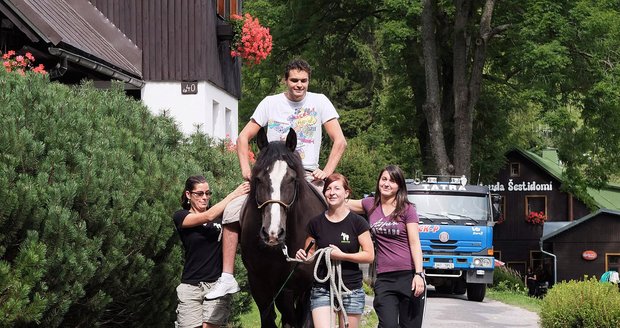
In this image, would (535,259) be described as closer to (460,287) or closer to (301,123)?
(460,287)

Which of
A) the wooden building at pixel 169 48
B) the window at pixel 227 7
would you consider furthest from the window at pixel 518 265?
the wooden building at pixel 169 48

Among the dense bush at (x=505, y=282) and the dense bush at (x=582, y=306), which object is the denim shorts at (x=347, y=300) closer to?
the dense bush at (x=582, y=306)

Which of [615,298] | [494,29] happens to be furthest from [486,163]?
[615,298]

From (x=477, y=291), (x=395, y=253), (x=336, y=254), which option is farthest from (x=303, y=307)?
(x=477, y=291)

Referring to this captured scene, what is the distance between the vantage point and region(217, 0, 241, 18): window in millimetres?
25069

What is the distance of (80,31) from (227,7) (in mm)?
6659

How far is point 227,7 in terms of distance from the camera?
1022 inches

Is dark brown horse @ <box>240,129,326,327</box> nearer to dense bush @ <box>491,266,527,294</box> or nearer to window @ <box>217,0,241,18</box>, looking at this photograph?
window @ <box>217,0,241,18</box>

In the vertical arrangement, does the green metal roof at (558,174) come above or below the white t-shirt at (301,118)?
above

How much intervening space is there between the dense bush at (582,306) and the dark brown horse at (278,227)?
6941mm

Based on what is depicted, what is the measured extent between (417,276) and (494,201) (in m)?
16.9

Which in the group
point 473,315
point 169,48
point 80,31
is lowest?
point 473,315

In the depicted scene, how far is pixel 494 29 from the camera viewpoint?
34.3 meters

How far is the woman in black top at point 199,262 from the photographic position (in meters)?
8.80
